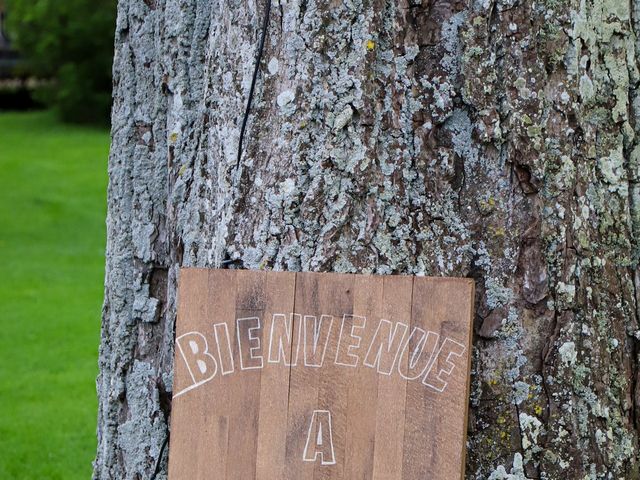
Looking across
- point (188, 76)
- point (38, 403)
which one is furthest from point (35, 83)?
point (188, 76)

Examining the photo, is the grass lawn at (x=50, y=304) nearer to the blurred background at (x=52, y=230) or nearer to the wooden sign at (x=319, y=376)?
the blurred background at (x=52, y=230)

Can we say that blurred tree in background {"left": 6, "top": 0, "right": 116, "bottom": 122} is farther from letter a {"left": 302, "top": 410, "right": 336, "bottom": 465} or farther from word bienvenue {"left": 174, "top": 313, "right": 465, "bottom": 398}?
letter a {"left": 302, "top": 410, "right": 336, "bottom": 465}

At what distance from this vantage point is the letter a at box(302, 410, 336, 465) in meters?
2.36

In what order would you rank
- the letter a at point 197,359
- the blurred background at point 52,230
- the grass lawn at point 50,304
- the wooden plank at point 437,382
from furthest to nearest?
the blurred background at point 52,230, the grass lawn at point 50,304, the letter a at point 197,359, the wooden plank at point 437,382

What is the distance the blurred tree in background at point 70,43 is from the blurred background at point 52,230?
2 cm

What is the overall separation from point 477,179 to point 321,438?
30.0 inches

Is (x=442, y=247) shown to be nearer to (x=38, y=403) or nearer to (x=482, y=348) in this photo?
(x=482, y=348)

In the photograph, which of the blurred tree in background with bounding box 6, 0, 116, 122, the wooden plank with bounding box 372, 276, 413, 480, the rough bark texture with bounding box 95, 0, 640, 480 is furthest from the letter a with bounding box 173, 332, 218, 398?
the blurred tree in background with bounding box 6, 0, 116, 122

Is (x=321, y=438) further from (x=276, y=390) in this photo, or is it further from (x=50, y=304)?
(x=50, y=304)

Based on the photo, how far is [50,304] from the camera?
973 centimetres

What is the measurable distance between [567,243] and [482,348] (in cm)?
34

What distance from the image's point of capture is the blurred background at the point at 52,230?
6.38 metres

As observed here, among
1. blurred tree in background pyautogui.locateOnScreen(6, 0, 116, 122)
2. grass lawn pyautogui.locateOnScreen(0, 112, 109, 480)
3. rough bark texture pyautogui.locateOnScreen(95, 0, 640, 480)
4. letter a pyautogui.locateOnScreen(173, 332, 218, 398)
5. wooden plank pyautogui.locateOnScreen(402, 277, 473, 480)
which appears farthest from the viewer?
blurred tree in background pyautogui.locateOnScreen(6, 0, 116, 122)

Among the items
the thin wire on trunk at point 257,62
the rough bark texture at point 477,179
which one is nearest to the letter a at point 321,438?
the rough bark texture at point 477,179
